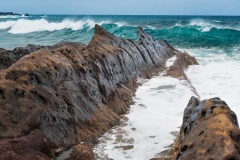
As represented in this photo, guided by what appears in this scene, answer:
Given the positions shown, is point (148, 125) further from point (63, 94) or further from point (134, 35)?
point (134, 35)

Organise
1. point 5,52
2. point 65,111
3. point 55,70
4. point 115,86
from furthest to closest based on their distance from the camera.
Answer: point 5,52
point 115,86
point 55,70
point 65,111

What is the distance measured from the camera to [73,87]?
19.1ft

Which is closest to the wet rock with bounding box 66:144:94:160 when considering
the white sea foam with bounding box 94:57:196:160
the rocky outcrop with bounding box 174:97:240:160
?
the white sea foam with bounding box 94:57:196:160

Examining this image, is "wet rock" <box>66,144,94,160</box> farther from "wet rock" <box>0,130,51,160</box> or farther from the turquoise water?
the turquoise water

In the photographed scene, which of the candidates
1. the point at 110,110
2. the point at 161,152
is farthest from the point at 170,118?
the point at 161,152

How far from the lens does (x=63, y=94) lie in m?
5.38

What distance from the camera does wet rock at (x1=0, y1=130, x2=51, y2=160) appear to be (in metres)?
3.61

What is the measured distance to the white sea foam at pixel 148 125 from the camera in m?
4.88

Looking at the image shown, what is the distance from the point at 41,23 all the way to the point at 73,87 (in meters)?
45.0

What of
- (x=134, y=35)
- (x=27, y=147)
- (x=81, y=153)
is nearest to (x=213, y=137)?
(x=81, y=153)

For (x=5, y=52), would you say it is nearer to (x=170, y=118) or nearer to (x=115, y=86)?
(x=115, y=86)

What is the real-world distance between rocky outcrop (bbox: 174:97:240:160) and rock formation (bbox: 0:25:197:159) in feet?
7.07

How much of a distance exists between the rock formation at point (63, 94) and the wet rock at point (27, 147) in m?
0.08

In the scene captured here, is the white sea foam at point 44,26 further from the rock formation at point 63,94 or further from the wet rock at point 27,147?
the wet rock at point 27,147
